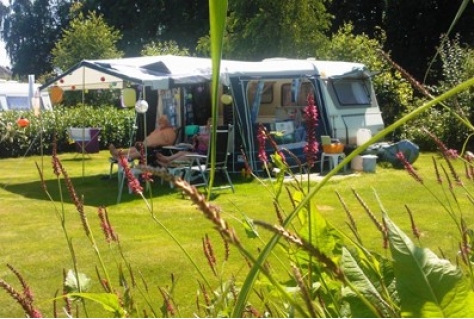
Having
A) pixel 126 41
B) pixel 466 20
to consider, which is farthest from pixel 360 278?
pixel 126 41

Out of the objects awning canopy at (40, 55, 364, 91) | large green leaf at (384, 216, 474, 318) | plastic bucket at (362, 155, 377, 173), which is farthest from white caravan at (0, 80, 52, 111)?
large green leaf at (384, 216, 474, 318)

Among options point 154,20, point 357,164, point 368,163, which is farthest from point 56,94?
point 154,20

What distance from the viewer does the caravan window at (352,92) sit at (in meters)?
12.2

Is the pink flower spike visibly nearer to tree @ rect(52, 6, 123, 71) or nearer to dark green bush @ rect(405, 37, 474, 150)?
dark green bush @ rect(405, 37, 474, 150)

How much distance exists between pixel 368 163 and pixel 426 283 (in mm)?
→ 10483

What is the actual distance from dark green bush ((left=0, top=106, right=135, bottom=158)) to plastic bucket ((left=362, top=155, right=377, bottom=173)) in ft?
17.4

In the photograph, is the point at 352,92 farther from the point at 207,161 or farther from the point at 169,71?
the point at 207,161

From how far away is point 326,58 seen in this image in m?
17.2

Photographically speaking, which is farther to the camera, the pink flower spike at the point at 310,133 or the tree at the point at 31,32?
the tree at the point at 31,32

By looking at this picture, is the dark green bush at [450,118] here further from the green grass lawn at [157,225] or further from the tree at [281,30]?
the tree at [281,30]

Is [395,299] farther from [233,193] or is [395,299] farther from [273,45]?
[273,45]

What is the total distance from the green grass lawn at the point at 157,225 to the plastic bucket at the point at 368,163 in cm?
20

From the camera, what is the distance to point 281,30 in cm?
1788

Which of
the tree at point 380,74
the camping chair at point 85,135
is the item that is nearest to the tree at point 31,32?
the tree at point 380,74
